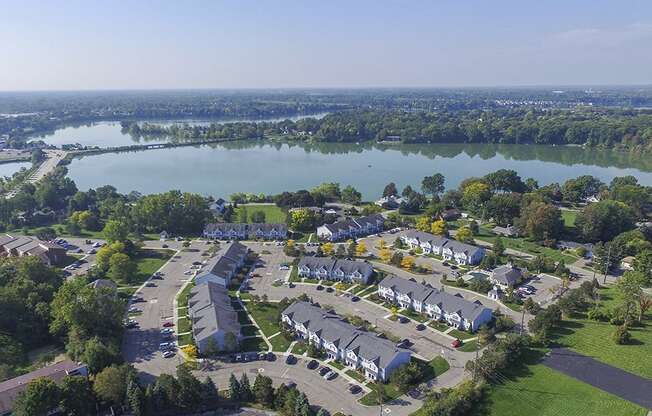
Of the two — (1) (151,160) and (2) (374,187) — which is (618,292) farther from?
(1) (151,160)

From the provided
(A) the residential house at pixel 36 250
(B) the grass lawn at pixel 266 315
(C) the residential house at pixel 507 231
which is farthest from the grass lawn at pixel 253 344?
(C) the residential house at pixel 507 231

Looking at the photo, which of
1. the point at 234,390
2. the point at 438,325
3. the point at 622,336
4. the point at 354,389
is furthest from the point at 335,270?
the point at 622,336

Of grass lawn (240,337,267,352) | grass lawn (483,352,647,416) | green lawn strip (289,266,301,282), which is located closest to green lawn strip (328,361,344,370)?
grass lawn (240,337,267,352)

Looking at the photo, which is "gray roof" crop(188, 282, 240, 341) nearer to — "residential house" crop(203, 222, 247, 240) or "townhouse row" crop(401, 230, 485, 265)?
"residential house" crop(203, 222, 247, 240)

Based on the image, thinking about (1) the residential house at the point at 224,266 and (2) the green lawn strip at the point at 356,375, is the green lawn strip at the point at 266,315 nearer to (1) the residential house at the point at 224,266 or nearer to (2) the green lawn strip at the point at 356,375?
(1) the residential house at the point at 224,266

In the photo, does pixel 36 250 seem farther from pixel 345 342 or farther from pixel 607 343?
pixel 607 343
